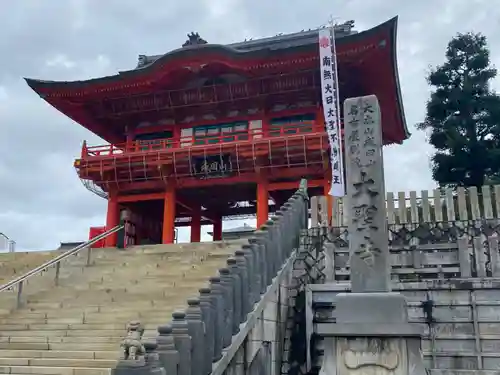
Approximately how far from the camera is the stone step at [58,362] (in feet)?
19.7

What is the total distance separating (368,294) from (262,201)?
10.4 metres

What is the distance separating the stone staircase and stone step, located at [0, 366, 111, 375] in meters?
0.01

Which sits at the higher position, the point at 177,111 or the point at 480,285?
the point at 177,111

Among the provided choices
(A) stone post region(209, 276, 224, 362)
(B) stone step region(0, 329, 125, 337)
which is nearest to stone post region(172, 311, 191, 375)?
(A) stone post region(209, 276, 224, 362)

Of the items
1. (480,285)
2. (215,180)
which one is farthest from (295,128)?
(480,285)

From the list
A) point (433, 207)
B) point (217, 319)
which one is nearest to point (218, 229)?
point (433, 207)

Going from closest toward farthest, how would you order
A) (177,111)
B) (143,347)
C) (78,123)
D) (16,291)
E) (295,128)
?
(143,347)
(16,291)
(295,128)
(177,111)
(78,123)

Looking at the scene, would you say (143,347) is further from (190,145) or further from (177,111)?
(177,111)

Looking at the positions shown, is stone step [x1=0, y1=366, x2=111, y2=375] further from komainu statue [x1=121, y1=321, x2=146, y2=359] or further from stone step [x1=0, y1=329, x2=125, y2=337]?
komainu statue [x1=121, y1=321, x2=146, y2=359]

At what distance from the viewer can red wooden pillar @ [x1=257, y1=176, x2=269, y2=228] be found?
1586 centimetres

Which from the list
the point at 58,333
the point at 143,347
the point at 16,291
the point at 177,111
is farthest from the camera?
the point at 177,111

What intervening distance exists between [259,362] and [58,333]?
9.32 feet

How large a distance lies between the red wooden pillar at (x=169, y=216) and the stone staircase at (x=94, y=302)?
4.43 meters

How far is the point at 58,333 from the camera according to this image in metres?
7.20
